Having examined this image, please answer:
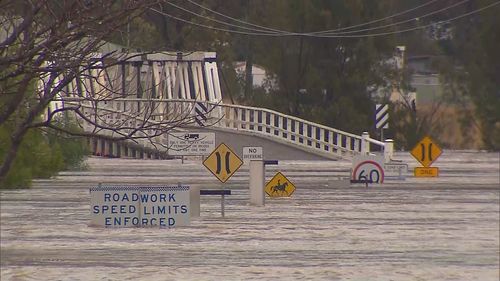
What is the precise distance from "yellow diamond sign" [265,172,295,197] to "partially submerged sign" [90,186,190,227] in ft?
19.4

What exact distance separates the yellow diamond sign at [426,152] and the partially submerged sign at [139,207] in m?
12.2

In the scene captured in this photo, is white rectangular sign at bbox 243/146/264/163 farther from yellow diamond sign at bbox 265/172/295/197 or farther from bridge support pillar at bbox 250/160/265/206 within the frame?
bridge support pillar at bbox 250/160/265/206

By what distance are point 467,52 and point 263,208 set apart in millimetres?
19053

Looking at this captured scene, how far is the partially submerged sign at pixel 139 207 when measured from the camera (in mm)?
19484

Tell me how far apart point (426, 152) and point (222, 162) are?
33.0 ft

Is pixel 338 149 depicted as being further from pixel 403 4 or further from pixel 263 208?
pixel 263 208

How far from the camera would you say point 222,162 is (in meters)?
23.0

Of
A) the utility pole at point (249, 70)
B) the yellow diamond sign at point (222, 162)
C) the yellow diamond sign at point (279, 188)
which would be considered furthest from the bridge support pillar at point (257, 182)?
the utility pole at point (249, 70)

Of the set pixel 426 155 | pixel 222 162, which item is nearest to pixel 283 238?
pixel 222 162

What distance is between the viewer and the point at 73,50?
Result: 9.41 m

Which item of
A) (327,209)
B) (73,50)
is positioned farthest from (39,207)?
(73,50)

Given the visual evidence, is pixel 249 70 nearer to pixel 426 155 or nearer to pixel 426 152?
pixel 426 155

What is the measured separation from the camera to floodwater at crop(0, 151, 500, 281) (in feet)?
49.8

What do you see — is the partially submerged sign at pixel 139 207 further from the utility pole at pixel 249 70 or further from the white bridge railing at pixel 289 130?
the utility pole at pixel 249 70
